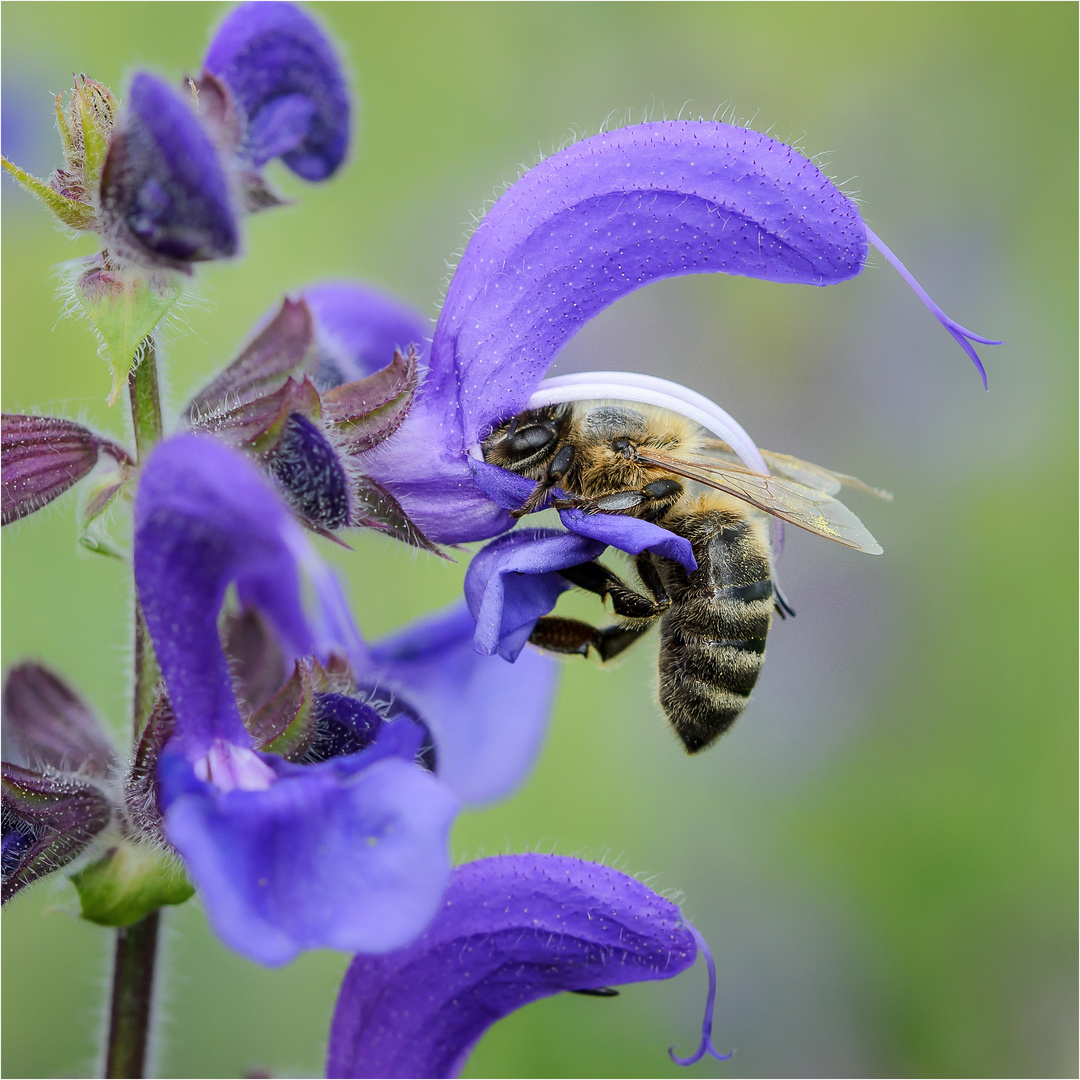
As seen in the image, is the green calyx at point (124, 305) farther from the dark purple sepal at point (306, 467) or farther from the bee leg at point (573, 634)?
the bee leg at point (573, 634)

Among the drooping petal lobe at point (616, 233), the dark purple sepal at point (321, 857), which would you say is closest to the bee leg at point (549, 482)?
the drooping petal lobe at point (616, 233)

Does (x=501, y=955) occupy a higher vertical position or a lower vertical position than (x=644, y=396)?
lower

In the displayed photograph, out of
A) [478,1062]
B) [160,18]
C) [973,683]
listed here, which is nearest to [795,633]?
[973,683]

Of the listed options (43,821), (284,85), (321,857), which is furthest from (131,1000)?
(284,85)

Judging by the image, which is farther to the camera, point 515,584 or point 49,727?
point 49,727

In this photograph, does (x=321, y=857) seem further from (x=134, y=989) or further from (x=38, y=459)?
(x=134, y=989)

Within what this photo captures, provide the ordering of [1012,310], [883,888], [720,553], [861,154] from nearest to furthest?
[720,553] < [883,888] < [1012,310] < [861,154]

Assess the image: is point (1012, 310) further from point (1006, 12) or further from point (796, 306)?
point (1006, 12)
